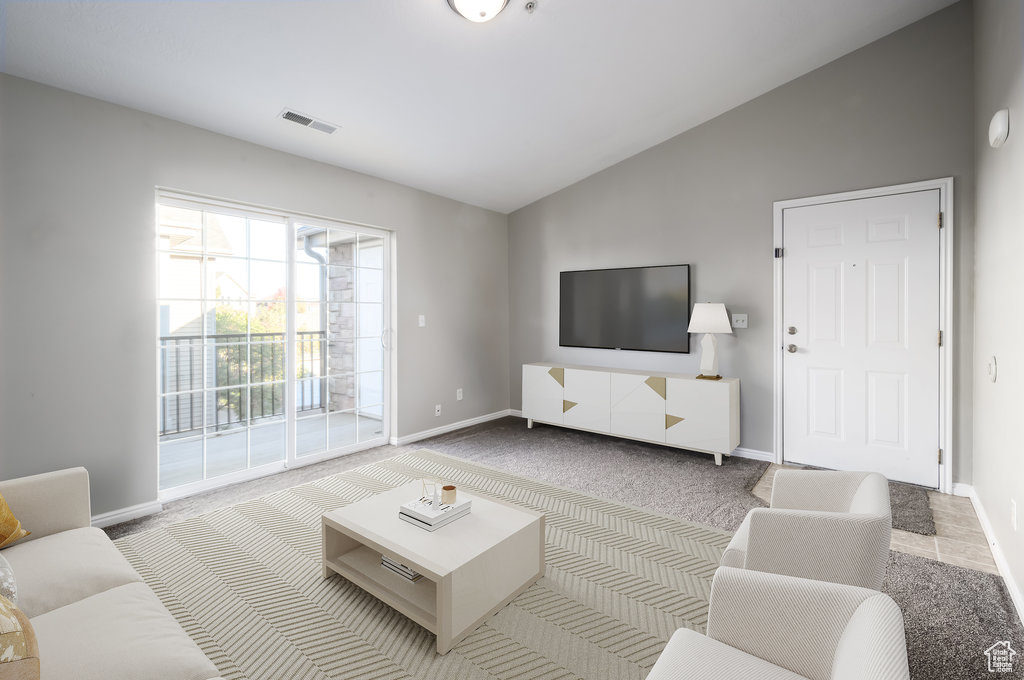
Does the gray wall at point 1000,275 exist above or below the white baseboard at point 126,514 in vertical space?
above

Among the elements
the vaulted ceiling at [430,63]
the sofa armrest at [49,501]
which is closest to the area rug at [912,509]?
the vaulted ceiling at [430,63]

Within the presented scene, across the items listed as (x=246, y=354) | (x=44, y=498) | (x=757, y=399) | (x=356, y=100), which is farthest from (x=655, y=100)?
(x=44, y=498)

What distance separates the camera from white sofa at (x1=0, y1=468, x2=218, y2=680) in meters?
1.17

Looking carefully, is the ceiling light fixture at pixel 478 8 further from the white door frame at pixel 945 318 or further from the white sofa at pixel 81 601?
the white door frame at pixel 945 318

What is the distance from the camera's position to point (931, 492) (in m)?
3.19

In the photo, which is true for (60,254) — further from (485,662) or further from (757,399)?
(757,399)

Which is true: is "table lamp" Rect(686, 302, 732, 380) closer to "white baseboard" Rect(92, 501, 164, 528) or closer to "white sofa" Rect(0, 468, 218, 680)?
"white sofa" Rect(0, 468, 218, 680)

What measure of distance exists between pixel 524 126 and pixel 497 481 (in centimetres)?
272

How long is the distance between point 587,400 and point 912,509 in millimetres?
2420

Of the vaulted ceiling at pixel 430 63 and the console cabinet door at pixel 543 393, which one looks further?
the console cabinet door at pixel 543 393

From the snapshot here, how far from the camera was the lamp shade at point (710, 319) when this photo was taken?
3818mm

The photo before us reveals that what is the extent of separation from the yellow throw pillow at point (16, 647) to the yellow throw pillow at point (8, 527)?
869mm

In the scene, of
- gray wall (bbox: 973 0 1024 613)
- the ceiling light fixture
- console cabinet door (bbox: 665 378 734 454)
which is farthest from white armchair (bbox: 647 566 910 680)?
console cabinet door (bbox: 665 378 734 454)

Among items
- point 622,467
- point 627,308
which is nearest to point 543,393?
point 627,308
